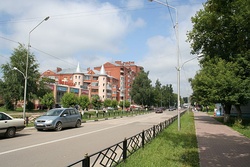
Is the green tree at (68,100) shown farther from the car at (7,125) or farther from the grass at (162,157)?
the grass at (162,157)

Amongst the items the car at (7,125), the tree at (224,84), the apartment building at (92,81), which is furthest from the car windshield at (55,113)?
the apartment building at (92,81)

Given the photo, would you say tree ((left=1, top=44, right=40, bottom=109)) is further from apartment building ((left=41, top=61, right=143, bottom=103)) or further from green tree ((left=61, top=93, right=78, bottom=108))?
apartment building ((left=41, top=61, right=143, bottom=103))

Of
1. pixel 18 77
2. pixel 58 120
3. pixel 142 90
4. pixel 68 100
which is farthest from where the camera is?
pixel 142 90

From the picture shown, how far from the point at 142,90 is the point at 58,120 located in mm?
69271

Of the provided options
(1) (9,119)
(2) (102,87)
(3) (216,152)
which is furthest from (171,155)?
(2) (102,87)

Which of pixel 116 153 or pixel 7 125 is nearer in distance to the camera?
pixel 116 153

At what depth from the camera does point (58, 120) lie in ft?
56.1

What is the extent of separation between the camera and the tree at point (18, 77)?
4769 centimetres

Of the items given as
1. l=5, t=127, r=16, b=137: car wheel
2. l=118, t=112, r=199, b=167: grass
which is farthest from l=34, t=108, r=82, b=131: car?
l=118, t=112, r=199, b=167: grass

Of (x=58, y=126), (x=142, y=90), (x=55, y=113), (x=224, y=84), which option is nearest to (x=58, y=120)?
(x=58, y=126)

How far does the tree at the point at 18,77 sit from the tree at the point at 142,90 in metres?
41.8

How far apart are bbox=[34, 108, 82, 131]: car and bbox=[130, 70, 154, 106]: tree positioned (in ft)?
219

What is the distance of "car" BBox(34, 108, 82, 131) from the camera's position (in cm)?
1659

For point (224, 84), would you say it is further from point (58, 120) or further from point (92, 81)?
point (92, 81)
